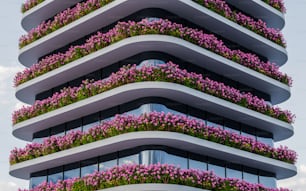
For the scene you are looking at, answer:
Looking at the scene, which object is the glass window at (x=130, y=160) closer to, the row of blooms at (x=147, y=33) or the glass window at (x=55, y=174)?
the glass window at (x=55, y=174)

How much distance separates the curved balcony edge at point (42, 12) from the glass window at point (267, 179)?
54.7 feet

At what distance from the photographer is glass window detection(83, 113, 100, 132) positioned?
117 feet

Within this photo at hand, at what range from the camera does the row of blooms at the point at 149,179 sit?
29.6 m

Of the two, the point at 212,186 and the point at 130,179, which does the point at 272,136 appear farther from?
the point at 130,179

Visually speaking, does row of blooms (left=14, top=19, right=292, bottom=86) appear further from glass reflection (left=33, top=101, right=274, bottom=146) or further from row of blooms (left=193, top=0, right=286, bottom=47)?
glass reflection (left=33, top=101, right=274, bottom=146)

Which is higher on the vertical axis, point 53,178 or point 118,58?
point 118,58

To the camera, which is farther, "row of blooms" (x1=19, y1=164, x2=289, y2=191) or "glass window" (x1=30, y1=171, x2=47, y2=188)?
"glass window" (x1=30, y1=171, x2=47, y2=188)

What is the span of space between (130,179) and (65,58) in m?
10.7

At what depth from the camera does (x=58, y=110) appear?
119 feet

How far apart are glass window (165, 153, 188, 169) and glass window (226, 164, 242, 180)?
4.13 meters

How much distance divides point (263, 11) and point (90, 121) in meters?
14.6

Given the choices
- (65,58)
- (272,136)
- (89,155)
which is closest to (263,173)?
(272,136)

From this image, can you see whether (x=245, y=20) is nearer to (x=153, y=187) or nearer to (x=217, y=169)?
(x=217, y=169)

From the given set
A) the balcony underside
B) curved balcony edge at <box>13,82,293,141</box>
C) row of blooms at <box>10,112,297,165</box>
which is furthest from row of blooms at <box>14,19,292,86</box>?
row of blooms at <box>10,112,297,165</box>
